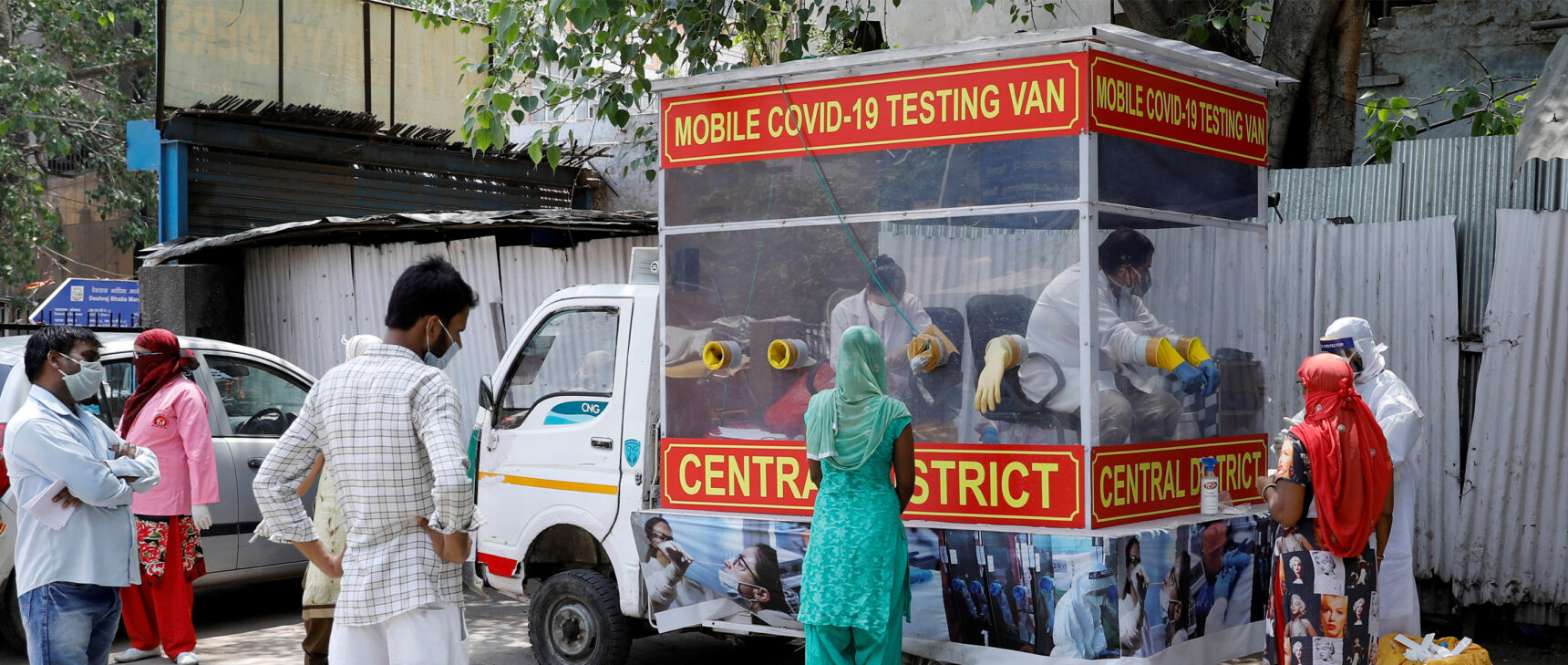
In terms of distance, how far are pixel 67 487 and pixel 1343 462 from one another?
4193 millimetres

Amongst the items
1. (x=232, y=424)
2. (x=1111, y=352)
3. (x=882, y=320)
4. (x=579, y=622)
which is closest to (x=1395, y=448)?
(x=1111, y=352)

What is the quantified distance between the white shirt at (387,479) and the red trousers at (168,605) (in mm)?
3369

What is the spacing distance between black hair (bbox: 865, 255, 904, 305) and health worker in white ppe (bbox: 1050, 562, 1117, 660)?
127 cm

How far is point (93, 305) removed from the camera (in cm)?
1088

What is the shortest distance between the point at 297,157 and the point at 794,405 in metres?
7.67

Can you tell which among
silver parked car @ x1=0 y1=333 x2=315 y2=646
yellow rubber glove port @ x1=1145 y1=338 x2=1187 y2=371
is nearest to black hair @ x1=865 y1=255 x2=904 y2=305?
yellow rubber glove port @ x1=1145 y1=338 x2=1187 y2=371

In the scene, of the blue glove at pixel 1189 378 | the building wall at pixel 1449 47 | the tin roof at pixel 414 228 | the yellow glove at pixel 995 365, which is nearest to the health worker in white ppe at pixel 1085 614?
the yellow glove at pixel 995 365

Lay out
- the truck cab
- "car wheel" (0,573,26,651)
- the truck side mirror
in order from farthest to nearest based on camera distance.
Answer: "car wheel" (0,573,26,651)
the truck side mirror
the truck cab

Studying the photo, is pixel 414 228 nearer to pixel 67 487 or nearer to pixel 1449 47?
pixel 67 487

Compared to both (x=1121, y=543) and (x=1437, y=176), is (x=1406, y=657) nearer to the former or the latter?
(x=1121, y=543)

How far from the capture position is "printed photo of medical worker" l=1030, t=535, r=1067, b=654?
4.32 metres

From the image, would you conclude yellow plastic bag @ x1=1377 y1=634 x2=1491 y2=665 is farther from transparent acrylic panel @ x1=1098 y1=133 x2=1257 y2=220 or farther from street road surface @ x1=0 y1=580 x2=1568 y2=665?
transparent acrylic panel @ x1=1098 y1=133 x2=1257 y2=220

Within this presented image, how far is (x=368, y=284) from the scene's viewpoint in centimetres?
1018

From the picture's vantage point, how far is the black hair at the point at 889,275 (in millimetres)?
4867
